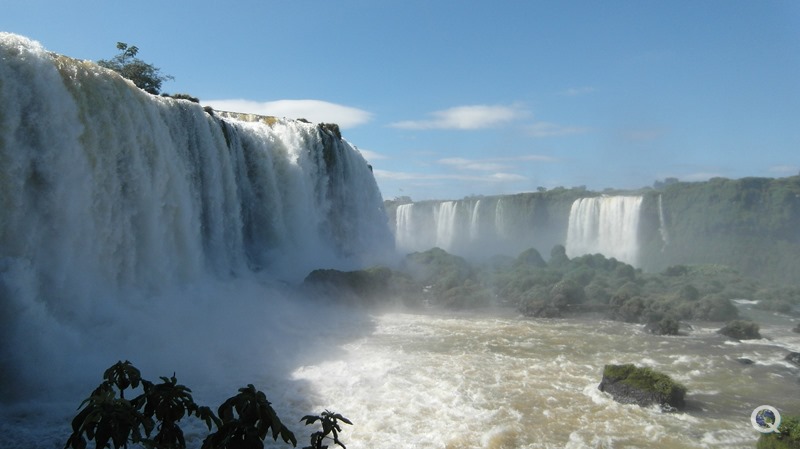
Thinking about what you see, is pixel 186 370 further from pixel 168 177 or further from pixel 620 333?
pixel 620 333

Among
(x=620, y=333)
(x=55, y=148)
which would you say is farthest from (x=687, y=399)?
(x=55, y=148)

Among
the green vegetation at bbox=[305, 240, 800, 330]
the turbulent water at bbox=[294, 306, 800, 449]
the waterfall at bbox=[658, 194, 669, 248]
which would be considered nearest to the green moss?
the turbulent water at bbox=[294, 306, 800, 449]

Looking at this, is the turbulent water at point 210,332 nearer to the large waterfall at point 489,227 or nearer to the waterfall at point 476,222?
the large waterfall at point 489,227

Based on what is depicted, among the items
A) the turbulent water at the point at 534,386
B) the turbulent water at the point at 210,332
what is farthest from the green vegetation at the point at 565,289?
the turbulent water at the point at 534,386

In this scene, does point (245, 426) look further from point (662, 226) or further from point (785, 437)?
point (662, 226)

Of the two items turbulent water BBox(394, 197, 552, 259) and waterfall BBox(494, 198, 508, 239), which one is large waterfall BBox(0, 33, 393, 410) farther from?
waterfall BBox(494, 198, 508, 239)

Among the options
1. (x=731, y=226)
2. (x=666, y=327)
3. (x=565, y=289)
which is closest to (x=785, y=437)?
(x=666, y=327)

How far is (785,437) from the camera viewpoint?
7344 millimetres

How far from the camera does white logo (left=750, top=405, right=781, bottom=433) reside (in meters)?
7.89

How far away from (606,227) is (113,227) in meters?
31.2

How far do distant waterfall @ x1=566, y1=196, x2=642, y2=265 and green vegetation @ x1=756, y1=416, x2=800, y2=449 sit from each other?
28.4 meters

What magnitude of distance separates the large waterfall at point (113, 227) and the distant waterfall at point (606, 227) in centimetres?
2280

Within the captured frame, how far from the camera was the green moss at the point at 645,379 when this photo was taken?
943 cm

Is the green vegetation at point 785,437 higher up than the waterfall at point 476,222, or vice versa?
the waterfall at point 476,222
